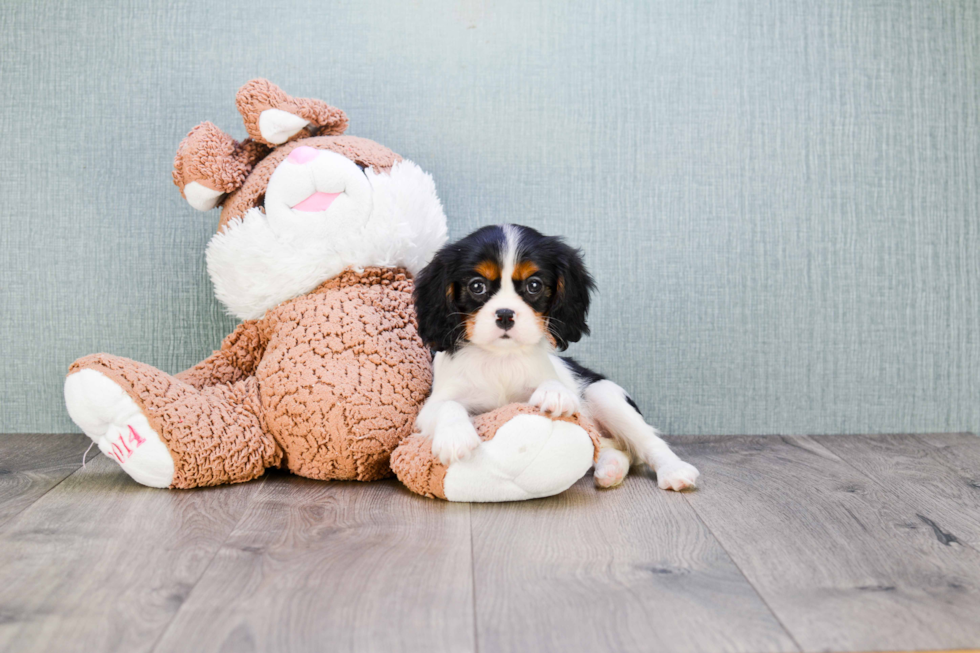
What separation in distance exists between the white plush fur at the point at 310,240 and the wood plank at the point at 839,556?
873 millimetres

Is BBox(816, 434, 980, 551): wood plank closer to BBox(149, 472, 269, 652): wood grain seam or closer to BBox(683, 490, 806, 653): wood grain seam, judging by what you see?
BBox(683, 490, 806, 653): wood grain seam

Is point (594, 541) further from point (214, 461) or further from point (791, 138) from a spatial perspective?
point (791, 138)

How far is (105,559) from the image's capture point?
1186 millimetres

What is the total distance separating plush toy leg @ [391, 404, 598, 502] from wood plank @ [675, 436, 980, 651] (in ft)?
0.90

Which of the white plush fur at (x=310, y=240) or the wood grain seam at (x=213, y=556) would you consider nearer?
the wood grain seam at (x=213, y=556)

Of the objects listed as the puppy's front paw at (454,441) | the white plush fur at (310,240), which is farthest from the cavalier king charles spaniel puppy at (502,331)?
the white plush fur at (310,240)

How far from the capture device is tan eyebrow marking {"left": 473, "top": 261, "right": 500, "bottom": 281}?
1483 mm

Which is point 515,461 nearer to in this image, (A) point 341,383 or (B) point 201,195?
(A) point 341,383

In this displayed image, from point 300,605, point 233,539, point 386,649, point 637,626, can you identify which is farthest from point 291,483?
point 637,626

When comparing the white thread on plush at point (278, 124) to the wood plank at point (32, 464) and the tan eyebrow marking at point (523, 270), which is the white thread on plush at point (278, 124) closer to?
the tan eyebrow marking at point (523, 270)

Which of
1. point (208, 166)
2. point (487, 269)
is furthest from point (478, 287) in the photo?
point (208, 166)

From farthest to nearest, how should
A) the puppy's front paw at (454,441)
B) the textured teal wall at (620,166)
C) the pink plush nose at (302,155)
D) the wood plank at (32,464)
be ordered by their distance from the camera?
1. the textured teal wall at (620,166)
2. the pink plush nose at (302,155)
3. the wood plank at (32,464)
4. the puppy's front paw at (454,441)

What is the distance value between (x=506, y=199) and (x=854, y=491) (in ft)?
3.68

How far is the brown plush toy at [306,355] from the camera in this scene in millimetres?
1493
